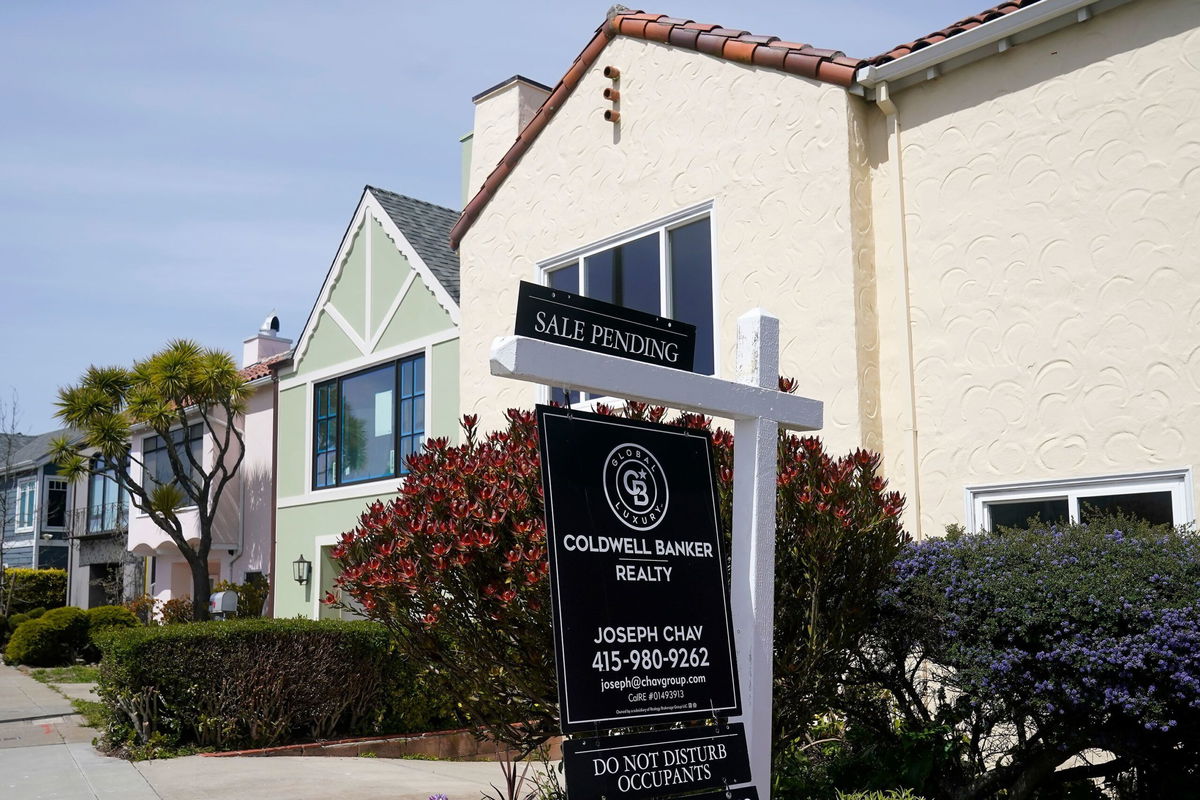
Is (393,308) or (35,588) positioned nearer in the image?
(393,308)

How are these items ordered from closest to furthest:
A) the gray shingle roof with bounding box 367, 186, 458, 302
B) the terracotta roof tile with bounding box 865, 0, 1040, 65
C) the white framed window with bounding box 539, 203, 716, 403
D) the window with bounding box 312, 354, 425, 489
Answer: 1. the terracotta roof tile with bounding box 865, 0, 1040, 65
2. the white framed window with bounding box 539, 203, 716, 403
3. the gray shingle roof with bounding box 367, 186, 458, 302
4. the window with bounding box 312, 354, 425, 489

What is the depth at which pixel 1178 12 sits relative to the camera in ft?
25.2

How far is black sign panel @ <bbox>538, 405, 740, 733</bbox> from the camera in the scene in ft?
13.7

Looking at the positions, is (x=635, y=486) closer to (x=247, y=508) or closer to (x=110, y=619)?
(x=247, y=508)

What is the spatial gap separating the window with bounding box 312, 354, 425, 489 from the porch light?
1.32 meters

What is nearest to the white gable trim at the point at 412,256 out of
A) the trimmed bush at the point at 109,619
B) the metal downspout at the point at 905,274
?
the metal downspout at the point at 905,274

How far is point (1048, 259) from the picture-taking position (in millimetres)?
8172

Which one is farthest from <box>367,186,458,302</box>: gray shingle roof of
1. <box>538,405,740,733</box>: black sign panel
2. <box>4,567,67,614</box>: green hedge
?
<box>4,567,67,614</box>: green hedge

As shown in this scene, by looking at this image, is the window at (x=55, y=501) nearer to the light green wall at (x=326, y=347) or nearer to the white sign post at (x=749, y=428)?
the light green wall at (x=326, y=347)

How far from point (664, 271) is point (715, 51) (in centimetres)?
214

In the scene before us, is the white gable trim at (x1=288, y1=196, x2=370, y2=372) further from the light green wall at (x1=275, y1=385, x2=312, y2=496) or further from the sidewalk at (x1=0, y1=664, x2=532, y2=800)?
the sidewalk at (x1=0, y1=664, x2=532, y2=800)

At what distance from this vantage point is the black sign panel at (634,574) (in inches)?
165

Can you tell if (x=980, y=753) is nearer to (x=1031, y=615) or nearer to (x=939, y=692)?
(x=939, y=692)

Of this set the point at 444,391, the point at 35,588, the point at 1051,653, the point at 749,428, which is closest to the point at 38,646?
the point at 35,588
